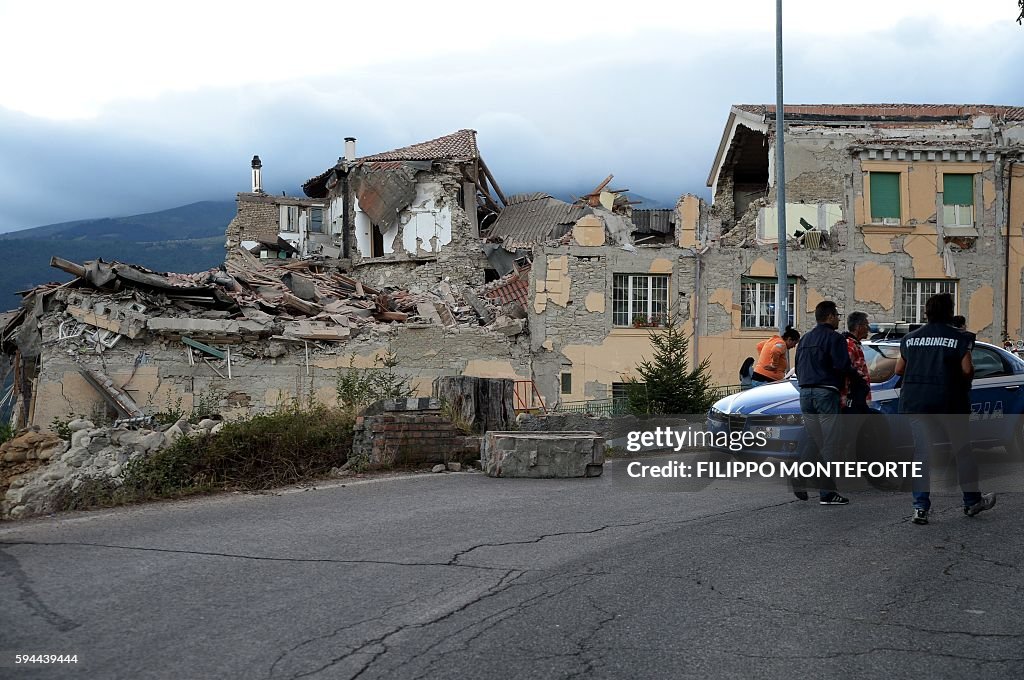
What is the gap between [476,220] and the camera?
143 feet

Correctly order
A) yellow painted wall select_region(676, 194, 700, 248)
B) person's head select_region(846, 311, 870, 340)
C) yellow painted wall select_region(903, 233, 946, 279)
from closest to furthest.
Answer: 1. person's head select_region(846, 311, 870, 340)
2. yellow painted wall select_region(676, 194, 700, 248)
3. yellow painted wall select_region(903, 233, 946, 279)

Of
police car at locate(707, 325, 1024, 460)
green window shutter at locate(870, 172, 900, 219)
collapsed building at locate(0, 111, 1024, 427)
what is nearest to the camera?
police car at locate(707, 325, 1024, 460)

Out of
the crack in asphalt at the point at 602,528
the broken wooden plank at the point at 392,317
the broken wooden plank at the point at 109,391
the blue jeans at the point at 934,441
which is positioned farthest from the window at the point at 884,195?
the blue jeans at the point at 934,441

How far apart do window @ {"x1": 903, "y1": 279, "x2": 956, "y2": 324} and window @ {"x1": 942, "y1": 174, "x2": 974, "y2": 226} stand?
1.86 meters

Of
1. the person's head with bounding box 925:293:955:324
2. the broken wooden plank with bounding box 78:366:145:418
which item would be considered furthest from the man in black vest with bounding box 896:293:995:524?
the broken wooden plank with bounding box 78:366:145:418

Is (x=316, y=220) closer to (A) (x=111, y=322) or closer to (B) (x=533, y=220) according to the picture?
(B) (x=533, y=220)

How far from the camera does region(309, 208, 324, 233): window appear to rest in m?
51.2

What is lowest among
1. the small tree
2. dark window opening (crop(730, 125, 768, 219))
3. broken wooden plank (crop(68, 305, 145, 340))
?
the small tree

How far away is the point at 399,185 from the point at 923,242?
21479 millimetres

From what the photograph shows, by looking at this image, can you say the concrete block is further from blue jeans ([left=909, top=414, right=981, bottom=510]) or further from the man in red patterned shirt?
blue jeans ([left=909, top=414, right=981, bottom=510])

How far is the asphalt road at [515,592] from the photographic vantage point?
16.4 ft

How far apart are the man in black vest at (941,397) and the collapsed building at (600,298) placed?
62.5ft

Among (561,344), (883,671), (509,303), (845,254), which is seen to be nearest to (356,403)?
(883,671)

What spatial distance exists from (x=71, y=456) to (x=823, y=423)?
7751 millimetres
